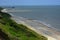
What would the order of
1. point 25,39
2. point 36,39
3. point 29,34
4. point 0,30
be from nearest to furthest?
point 0,30 < point 25,39 < point 36,39 < point 29,34

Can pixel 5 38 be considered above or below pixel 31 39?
below

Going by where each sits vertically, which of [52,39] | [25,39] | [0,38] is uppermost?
[52,39]

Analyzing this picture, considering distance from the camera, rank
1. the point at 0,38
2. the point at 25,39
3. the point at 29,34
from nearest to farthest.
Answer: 1. the point at 0,38
2. the point at 25,39
3. the point at 29,34

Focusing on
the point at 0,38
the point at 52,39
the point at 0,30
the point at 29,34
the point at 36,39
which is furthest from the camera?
the point at 52,39

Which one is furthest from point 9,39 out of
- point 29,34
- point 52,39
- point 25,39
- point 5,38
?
point 52,39

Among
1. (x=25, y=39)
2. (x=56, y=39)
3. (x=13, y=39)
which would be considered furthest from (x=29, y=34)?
(x=13, y=39)

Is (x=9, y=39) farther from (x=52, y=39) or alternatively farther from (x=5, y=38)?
(x=52, y=39)

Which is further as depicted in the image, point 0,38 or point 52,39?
point 52,39

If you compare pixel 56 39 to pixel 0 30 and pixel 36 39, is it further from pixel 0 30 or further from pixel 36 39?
pixel 0 30

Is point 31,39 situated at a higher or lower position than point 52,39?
lower
